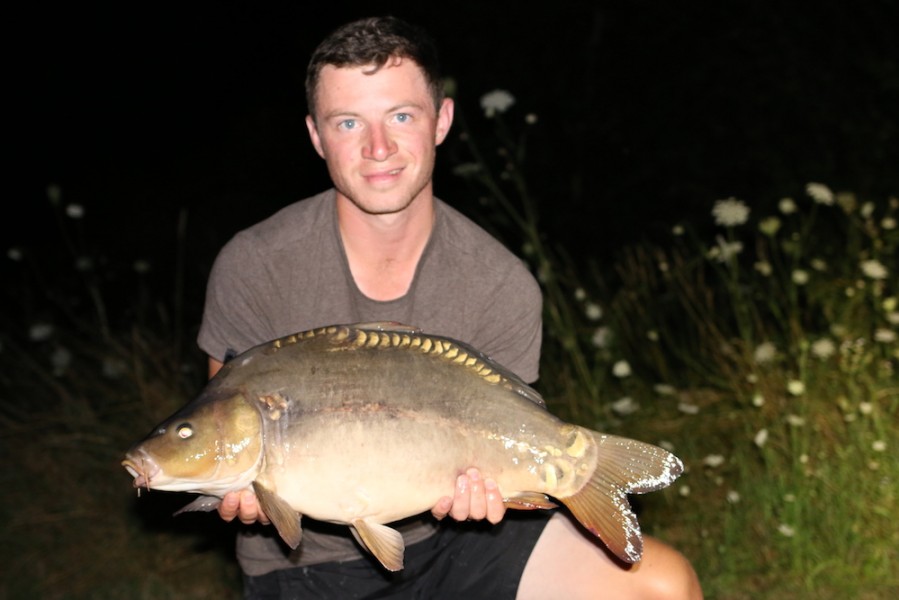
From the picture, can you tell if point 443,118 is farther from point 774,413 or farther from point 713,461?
point 774,413

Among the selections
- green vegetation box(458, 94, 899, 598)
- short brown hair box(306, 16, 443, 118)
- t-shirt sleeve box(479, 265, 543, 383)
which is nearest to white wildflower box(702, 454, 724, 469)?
green vegetation box(458, 94, 899, 598)

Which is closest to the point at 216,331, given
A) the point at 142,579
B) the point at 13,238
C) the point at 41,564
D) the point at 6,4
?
the point at 142,579

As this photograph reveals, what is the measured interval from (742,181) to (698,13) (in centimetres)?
147

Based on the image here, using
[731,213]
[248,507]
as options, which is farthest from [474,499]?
[731,213]

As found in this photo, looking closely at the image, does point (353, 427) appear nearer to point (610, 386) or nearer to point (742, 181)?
point (610, 386)

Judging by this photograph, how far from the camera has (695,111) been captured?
6.70 m

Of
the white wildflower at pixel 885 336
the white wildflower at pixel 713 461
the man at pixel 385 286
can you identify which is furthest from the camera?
the white wildflower at pixel 713 461

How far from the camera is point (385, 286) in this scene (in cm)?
243

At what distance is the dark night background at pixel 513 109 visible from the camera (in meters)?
6.07

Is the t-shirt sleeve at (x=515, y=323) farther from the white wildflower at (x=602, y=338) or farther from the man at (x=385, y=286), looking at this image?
the white wildflower at (x=602, y=338)

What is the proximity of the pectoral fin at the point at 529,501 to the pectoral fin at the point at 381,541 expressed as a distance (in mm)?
247

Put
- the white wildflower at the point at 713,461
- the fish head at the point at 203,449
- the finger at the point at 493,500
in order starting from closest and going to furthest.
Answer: the fish head at the point at 203,449 → the finger at the point at 493,500 → the white wildflower at the point at 713,461

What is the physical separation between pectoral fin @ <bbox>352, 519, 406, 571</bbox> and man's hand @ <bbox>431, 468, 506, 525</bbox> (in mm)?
123

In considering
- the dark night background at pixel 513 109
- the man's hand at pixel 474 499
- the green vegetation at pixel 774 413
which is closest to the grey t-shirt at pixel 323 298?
the man's hand at pixel 474 499
